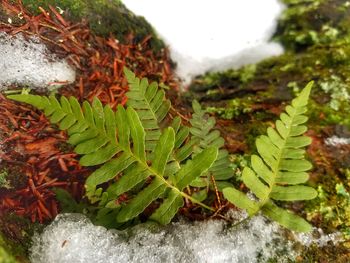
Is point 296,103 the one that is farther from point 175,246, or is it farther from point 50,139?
point 50,139

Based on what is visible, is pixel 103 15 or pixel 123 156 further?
pixel 103 15

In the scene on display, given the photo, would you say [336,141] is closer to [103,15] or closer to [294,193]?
[294,193]

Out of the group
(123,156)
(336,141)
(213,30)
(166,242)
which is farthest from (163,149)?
(213,30)

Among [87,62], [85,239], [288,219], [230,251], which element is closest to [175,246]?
[230,251]

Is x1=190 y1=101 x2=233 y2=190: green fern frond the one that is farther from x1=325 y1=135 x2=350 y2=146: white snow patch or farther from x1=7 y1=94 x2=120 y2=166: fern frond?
x1=325 y1=135 x2=350 y2=146: white snow patch

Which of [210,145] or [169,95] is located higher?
[169,95]

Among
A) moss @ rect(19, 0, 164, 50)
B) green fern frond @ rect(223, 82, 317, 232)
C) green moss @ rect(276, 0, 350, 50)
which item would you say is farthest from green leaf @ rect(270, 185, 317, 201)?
green moss @ rect(276, 0, 350, 50)
